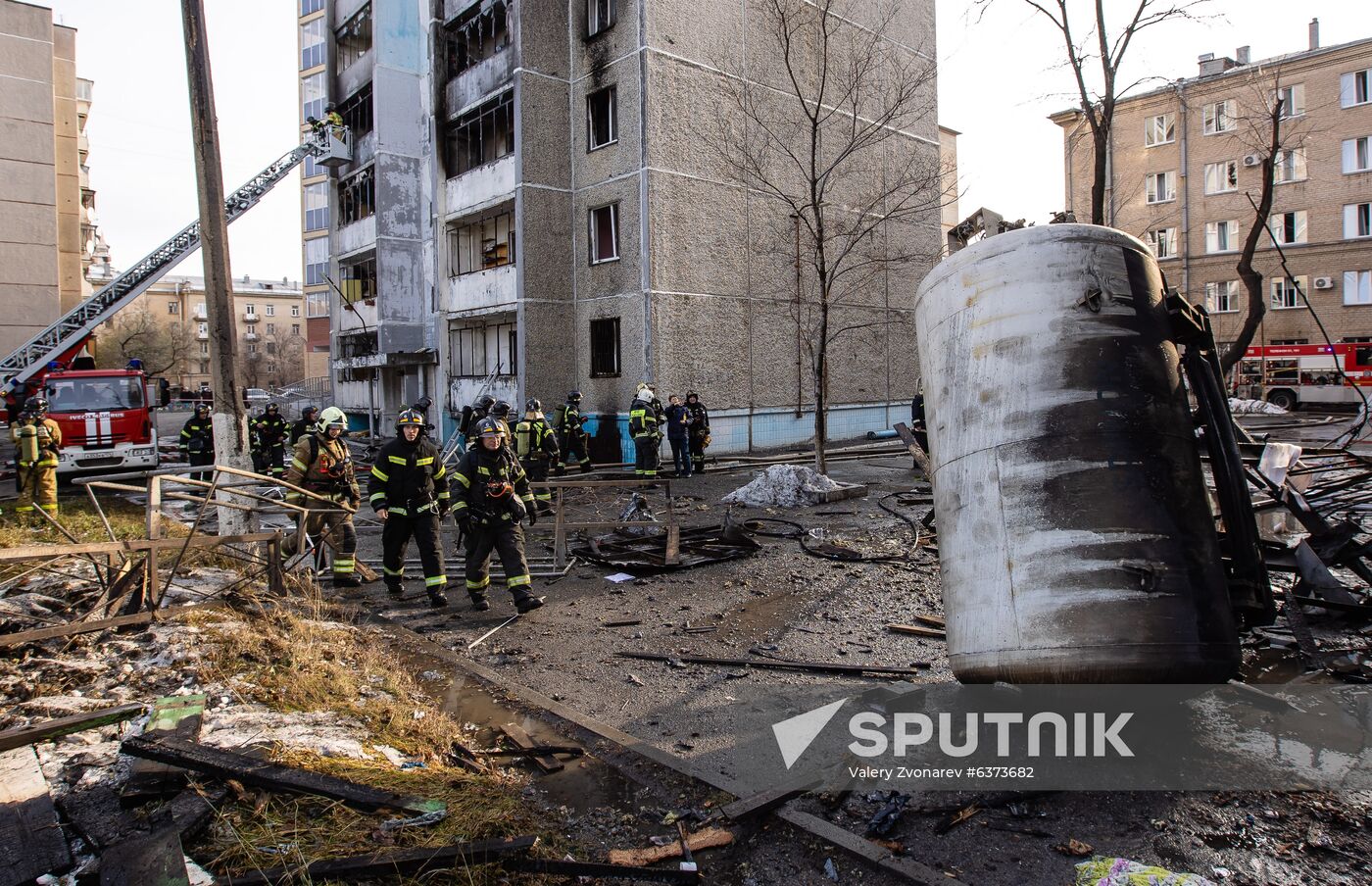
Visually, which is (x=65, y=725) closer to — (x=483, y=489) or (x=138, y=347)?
(x=483, y=489)

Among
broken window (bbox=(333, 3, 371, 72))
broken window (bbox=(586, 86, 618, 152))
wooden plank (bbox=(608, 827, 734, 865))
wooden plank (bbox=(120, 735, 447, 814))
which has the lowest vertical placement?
wooden plank (bbox=(608, 827, 734, 865))

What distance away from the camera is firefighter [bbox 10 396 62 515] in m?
12.0

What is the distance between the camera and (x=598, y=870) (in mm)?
3234

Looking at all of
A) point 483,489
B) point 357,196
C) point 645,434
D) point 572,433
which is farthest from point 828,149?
point 483,489

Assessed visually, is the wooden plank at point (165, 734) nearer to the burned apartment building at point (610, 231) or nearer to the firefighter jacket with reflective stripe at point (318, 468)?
the firefighter jacket with reflective stripe at point (318, 468)

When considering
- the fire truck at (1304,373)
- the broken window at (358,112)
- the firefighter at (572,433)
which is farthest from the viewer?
the fire truck at (1304,373)

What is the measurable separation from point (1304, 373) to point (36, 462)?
3896 centimetres

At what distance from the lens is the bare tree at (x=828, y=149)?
830 inches

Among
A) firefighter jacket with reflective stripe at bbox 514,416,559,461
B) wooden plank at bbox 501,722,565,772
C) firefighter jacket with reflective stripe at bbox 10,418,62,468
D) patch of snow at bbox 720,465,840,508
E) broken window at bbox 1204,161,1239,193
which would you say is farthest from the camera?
broken window at bbox 1204,161,1239,193

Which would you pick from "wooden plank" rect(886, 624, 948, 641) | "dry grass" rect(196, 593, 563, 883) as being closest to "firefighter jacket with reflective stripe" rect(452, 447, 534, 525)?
"dry grass" rect(196, 593, 563, 883)

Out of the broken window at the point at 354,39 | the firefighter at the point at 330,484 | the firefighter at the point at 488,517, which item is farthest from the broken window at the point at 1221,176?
the firefighter at the point at 330,484

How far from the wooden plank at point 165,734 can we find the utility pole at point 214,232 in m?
5.26

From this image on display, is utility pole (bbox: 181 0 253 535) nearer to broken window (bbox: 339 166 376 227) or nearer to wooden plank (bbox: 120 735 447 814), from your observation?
wooden plank (bbox: 120 735 447 814)

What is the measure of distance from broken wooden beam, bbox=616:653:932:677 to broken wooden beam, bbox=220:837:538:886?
2.82 meters
